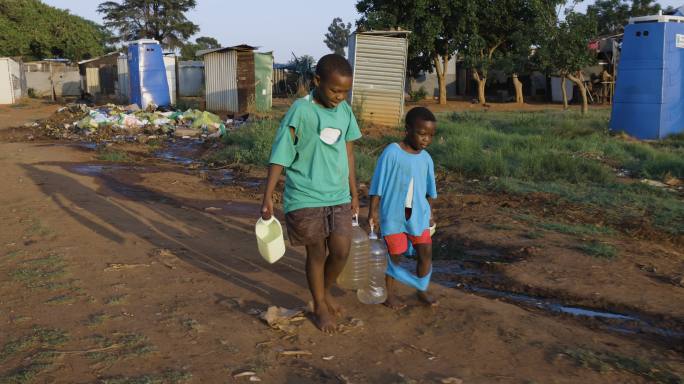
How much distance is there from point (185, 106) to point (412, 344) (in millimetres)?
21965

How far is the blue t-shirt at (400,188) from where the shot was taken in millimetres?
3963

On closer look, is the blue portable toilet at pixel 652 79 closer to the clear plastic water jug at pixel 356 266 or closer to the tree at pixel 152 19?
the clear plastic water jug at pixel 356 266

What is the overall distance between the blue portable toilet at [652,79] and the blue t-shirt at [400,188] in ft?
37.6

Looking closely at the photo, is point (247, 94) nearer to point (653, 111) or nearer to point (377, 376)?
point (653, 111)

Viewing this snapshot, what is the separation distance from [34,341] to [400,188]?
89.5 inches

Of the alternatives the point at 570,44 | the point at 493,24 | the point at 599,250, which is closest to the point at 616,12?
the point at 493,24

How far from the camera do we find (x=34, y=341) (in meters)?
3.42

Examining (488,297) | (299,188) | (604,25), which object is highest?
(604,25)

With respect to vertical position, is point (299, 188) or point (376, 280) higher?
point (299, 188)

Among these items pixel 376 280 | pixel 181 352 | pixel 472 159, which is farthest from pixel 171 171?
pixel 181 352

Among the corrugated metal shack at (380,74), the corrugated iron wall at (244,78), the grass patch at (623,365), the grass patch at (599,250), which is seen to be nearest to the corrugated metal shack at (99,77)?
the corrugated iron wall at (244,78)

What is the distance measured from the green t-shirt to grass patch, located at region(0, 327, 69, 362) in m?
1.45

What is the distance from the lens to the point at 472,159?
9641 mm

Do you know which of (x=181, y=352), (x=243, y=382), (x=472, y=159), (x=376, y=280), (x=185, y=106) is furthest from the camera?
(x=185, y=106)
